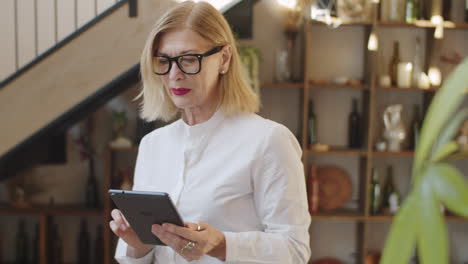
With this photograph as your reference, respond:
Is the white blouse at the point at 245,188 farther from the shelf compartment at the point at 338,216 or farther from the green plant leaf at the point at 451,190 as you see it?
the shelf compartment at the point at 338,216

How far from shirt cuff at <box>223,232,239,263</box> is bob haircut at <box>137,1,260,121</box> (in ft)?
1.18

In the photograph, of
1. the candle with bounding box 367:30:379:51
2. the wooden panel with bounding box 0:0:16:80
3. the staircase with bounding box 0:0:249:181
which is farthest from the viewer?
the candle with bounding box 367:30:379:51

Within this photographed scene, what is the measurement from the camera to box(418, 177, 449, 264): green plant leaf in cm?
32

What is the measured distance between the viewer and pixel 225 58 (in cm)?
145

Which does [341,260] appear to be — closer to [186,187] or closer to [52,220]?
[52,220]

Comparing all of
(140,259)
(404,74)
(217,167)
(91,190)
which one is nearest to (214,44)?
(217,167)

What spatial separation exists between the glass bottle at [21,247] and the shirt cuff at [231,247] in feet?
11.7

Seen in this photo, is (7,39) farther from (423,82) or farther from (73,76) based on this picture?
(423,82)

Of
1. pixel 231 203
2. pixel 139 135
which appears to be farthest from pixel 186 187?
pixel 139 135

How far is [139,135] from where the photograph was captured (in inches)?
165

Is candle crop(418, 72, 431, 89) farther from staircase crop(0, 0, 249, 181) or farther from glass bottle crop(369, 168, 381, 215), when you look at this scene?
staircase crop(0, 0, 249, 181)

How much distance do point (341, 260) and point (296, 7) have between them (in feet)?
7.20

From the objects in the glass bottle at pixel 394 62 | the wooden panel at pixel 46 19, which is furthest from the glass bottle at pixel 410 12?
the wooden panel at pixel 46 19

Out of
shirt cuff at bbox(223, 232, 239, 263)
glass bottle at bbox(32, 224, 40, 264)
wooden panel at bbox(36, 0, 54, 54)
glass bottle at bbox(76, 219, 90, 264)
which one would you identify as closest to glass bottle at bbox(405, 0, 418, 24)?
wooden panel at bbox(36, 0, 54, 54)
